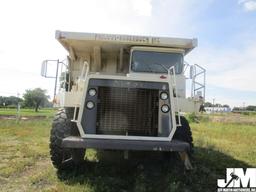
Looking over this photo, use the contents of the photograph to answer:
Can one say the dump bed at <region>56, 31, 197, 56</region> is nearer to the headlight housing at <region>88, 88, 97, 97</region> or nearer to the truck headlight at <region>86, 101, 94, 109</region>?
the headlight housing at <region>88, 88, 97, 97</region>

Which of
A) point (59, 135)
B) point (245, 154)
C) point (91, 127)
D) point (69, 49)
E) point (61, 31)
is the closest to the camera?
point (91, 127)

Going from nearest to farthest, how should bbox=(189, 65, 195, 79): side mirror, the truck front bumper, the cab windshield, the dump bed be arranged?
the truck front bumper < the dump bed < the cab windshield < bbox=(189, 65, 195, 79): side mirror

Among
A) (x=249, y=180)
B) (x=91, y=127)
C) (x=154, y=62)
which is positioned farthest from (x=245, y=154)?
(x=91, y=127)

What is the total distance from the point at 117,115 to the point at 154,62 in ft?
6.01

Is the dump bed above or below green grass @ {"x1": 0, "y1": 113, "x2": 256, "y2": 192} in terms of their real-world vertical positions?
above

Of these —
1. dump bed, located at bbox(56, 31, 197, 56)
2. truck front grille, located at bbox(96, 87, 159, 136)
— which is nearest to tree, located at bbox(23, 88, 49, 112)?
dump bed, located at bbox(56, 31, 197, 56)

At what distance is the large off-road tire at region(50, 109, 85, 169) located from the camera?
689 centimetres

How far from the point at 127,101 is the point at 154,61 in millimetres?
1604

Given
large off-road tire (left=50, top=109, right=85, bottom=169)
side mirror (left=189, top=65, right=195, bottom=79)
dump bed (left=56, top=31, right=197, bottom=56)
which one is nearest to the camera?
large off-road tire (left=50, top=109, right=85, bottom=169)

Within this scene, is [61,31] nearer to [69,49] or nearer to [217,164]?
[69,49]

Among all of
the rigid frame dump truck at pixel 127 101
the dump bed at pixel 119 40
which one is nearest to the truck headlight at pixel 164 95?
the rigid frame dump truck at pixel 127 101

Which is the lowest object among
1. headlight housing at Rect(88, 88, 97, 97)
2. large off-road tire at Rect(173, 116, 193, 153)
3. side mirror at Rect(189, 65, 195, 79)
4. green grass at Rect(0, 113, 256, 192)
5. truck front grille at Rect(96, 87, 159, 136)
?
green grass at Rect(0, 113, 256, 192)

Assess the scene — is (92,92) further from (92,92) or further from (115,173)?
(115,173)

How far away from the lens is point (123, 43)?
299 inches
